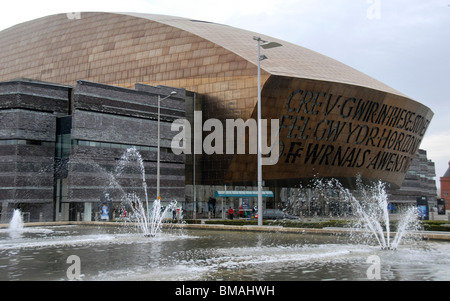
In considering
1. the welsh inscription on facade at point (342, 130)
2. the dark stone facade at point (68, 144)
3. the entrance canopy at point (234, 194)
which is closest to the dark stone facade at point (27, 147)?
the dark stone facade at point (68, 144)

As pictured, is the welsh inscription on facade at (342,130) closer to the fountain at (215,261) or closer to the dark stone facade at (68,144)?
the dark stone facade at (68,144)

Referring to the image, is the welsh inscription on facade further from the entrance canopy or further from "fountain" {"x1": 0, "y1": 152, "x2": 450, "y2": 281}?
"fountain" {"x1": 0, "y1": 152, "x2": 450, "y2": 281}

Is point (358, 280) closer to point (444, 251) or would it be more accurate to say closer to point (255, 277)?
point (255, 277)

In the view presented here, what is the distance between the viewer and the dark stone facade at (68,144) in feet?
136

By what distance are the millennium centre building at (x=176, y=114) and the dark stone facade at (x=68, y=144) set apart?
0.30 feet

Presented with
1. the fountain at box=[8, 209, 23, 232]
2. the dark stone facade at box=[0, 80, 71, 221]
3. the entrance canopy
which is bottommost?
the fountain at box=[8, 209, 23, 232]

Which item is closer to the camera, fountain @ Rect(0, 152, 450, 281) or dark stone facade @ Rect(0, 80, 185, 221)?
fountain @ Rect(0, 152, 450, 281)

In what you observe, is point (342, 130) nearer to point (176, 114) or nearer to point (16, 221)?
point (176, 114)

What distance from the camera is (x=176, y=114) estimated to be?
49750mm

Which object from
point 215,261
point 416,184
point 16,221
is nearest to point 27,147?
point 16,221

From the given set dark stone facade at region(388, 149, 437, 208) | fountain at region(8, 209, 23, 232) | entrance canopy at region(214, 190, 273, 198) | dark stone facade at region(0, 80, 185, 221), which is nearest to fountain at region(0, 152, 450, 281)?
fountain at region(8, 209, 23, 232)

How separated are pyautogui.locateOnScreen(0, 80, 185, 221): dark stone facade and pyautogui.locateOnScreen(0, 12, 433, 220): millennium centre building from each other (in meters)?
0.09

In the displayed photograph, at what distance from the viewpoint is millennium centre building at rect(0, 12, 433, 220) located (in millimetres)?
42375

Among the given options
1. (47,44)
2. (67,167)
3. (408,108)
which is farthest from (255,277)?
(47,44)
